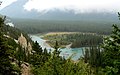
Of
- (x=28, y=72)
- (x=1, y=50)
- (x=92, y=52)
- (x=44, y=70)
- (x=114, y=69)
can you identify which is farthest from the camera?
(x=92, y=52)

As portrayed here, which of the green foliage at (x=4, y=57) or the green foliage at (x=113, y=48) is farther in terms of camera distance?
the green foliage at (x=4, y=57)

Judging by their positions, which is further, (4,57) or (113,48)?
(4,57)

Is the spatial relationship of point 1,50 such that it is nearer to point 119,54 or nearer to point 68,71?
point 68,71

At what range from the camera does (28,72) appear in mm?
52469

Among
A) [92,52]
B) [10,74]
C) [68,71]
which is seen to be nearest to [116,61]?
[68,71]

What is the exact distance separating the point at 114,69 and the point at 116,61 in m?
0.51

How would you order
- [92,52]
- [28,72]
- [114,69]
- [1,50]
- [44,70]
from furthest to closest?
[92,52], [28,72], [44,70], [1,50], [114,69]

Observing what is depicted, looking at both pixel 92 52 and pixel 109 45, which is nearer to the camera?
pixel 109 45

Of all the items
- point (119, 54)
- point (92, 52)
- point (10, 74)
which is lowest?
point (92, 52)

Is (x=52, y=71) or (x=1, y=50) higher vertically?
(x=1, y=50)

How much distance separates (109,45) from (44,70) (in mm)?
5249

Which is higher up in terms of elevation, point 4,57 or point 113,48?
point 113,48

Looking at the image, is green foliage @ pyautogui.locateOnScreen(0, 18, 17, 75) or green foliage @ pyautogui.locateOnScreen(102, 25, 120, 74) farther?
green foliage @ pyautogui.locateOnScreen(0, 18, 17, 75)

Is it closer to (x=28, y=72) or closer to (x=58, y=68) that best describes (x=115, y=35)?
(x=58, y=68)
